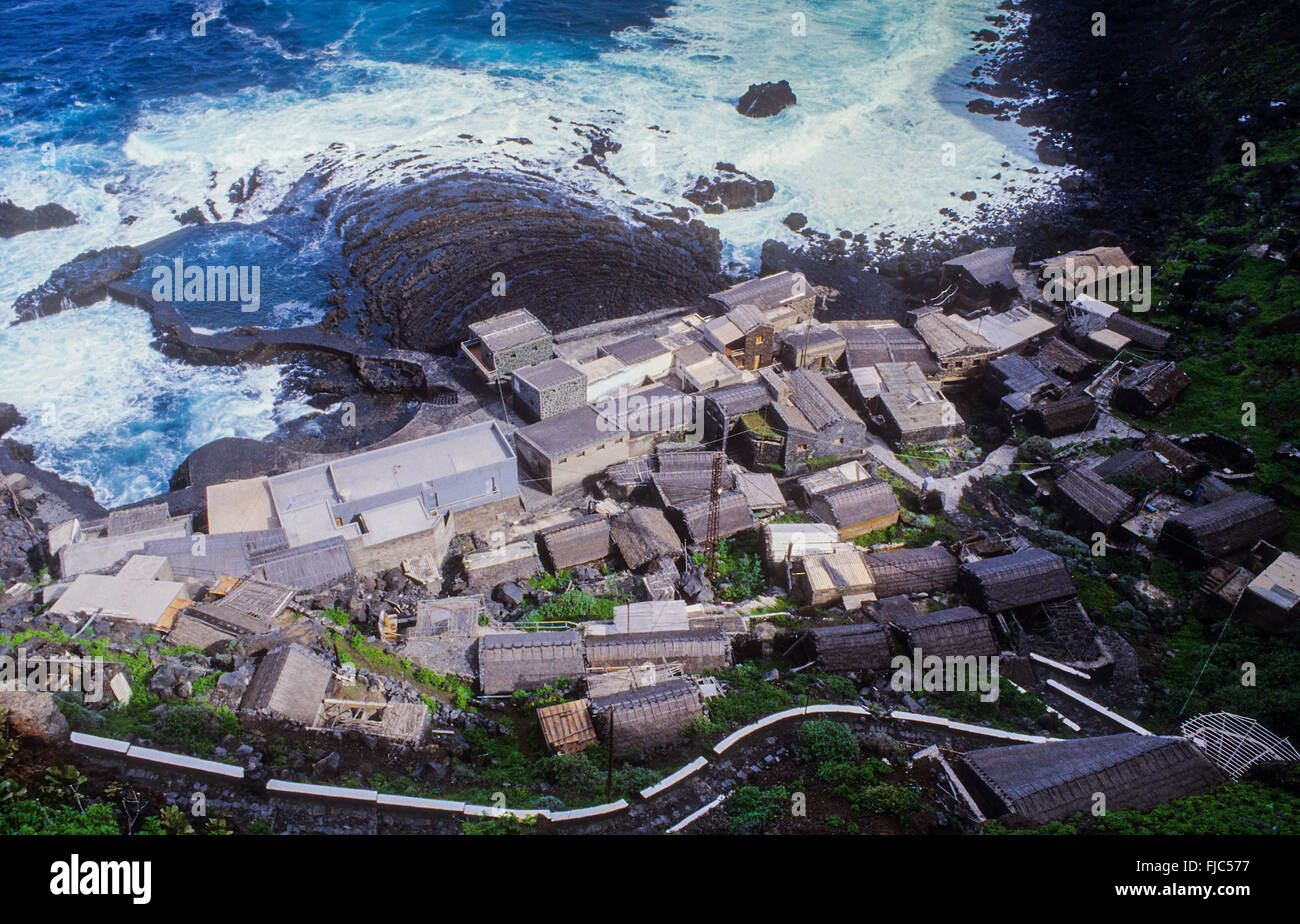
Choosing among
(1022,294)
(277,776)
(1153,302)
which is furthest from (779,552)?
(1153,302)

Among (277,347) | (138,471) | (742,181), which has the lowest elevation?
(138,471)

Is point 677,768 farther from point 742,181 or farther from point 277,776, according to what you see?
point 742,181

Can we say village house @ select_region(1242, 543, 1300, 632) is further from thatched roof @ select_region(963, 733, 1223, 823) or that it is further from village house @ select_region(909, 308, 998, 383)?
village house @ select_region(909, 308, 998, 383)

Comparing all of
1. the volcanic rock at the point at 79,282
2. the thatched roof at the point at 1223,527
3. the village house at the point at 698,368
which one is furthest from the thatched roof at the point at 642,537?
the volcanic rock at the point at 79,282

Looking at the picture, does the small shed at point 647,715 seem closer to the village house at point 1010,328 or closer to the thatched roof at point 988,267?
the village house at point 1010,328

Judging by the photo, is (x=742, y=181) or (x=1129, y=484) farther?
(x=742, y=181)

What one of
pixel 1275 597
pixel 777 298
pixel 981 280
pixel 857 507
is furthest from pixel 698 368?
pixel 1275 597

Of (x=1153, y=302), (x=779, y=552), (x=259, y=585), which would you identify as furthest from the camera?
(x=1153, y=302)

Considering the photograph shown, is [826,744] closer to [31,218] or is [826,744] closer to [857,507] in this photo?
[857,507]
